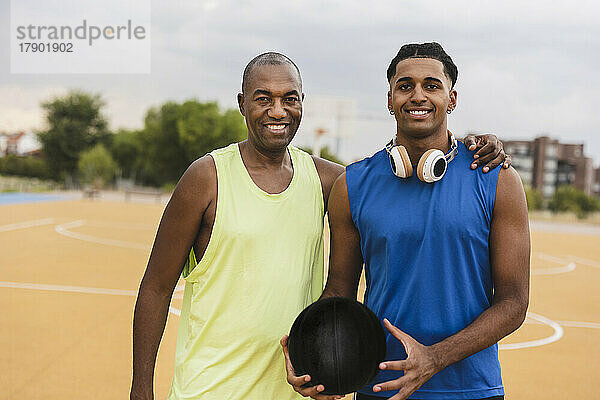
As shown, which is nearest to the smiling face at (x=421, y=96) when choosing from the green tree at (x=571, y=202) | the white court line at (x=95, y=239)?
the white court line at (x=95, y=239)

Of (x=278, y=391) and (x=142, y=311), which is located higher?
(x=142, y=311)

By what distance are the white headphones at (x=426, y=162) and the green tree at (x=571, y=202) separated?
47818mm

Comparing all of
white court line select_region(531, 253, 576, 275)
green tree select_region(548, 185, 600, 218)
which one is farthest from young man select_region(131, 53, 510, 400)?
green tree select_region(548, 185, 600, 218)

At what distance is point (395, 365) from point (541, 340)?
668 centimetres

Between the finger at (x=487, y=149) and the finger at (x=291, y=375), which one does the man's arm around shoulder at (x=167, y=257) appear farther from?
the finger at (x=487, y=149)

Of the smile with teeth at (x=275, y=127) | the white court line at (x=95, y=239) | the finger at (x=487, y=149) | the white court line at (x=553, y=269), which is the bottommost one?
the white court line at (x=553, y=269)

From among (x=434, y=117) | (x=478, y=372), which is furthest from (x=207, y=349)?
(x=434, y=117)

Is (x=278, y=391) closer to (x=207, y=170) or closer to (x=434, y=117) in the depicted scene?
(x=207, y=170)

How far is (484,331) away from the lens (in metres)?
2.15

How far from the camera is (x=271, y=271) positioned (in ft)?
7.89

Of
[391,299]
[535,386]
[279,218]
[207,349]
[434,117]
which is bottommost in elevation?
[535,386]

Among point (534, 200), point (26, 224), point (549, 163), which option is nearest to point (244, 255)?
point (26, 224)

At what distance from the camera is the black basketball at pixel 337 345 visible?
2152 mm

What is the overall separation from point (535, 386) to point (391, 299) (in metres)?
4.59
